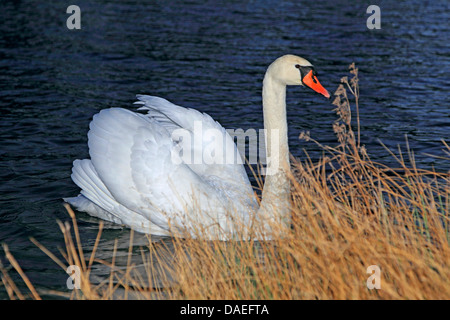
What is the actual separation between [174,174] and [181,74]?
867 cm

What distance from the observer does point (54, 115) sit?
12.7 metres

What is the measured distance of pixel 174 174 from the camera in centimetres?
733

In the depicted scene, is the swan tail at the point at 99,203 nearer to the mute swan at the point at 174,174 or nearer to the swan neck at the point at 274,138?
the mute swan at the point at 174,174

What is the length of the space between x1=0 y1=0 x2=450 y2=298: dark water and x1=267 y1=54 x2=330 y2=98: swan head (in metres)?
2.67

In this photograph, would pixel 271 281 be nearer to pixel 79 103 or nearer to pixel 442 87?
pixel 79 103

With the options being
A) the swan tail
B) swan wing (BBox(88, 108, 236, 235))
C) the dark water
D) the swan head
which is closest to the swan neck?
the swan head

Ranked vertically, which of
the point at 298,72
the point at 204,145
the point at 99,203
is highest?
the point at 298,72

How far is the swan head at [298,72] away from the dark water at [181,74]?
2.67 meters

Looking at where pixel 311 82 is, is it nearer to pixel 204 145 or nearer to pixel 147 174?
pixel 204 145

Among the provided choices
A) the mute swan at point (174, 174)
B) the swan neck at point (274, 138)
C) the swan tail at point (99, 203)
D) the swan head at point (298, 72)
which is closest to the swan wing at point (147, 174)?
the mute swan at point (174, 174)

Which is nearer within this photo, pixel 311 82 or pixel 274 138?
pixel 311 82

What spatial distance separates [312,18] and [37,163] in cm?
1422

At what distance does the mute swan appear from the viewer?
705cm

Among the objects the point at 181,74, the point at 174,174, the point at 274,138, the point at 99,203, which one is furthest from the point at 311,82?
the point at 181,74
